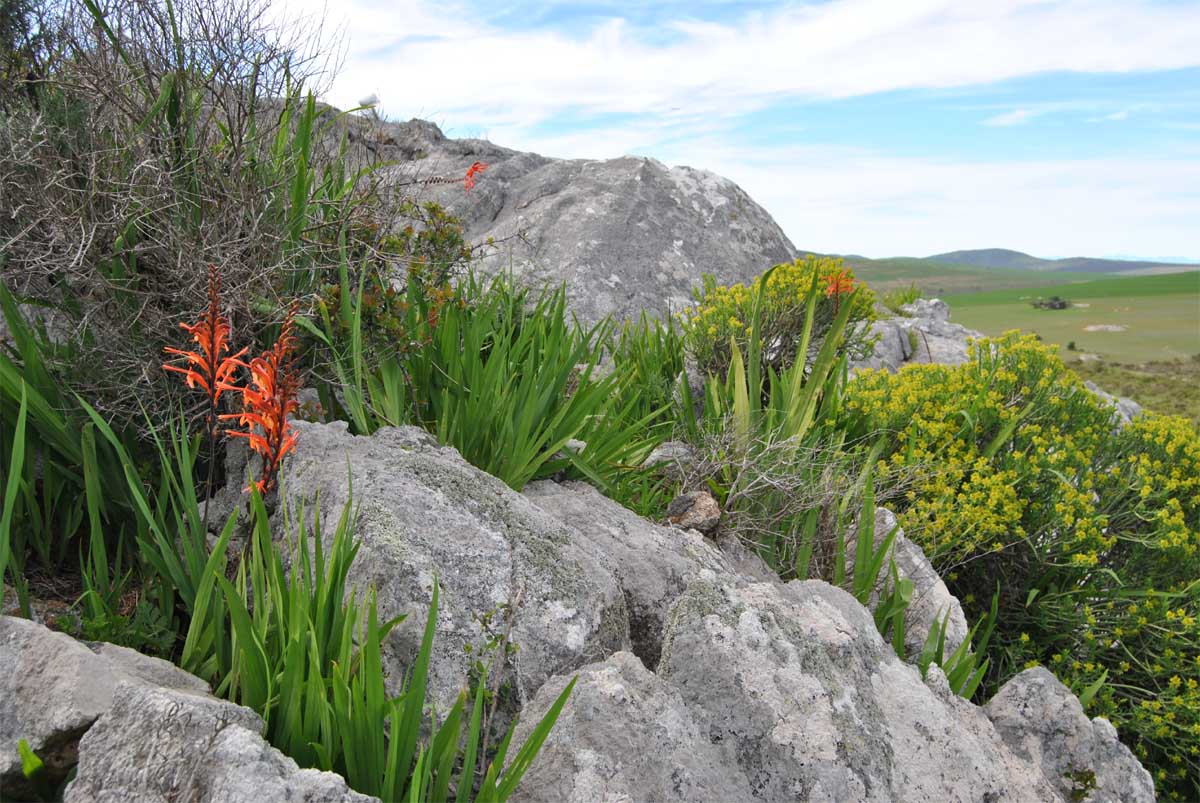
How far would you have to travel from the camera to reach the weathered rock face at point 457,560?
2.33 meters

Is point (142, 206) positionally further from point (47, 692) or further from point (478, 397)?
point (47, 692)

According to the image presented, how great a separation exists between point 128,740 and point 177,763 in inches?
4.3

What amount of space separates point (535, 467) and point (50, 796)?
6.40 ft

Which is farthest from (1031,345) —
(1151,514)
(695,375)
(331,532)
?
(331,532)

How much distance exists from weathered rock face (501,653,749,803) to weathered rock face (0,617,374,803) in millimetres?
511

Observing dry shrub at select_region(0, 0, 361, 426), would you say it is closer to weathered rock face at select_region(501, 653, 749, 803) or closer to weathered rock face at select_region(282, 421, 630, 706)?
weathered rock face at select_region(282, 421, 630, 706)

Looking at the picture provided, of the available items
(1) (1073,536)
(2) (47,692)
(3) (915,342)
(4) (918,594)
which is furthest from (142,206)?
(3) (915,342)

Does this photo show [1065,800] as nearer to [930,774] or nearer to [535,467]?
[930,774]

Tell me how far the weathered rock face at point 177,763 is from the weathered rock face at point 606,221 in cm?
572

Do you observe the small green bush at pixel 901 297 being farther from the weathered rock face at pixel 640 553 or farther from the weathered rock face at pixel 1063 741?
the weathered rock face at pixel 640 553

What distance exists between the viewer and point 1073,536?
437 centimetres

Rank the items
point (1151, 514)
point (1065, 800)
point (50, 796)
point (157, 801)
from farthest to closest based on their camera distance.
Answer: point (1151, 514) → point (1065, 800) → point (50, 796) → point (157, 801)

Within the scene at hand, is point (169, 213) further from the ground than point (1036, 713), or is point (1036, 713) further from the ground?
point (169, 213)

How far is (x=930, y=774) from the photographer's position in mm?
2625
